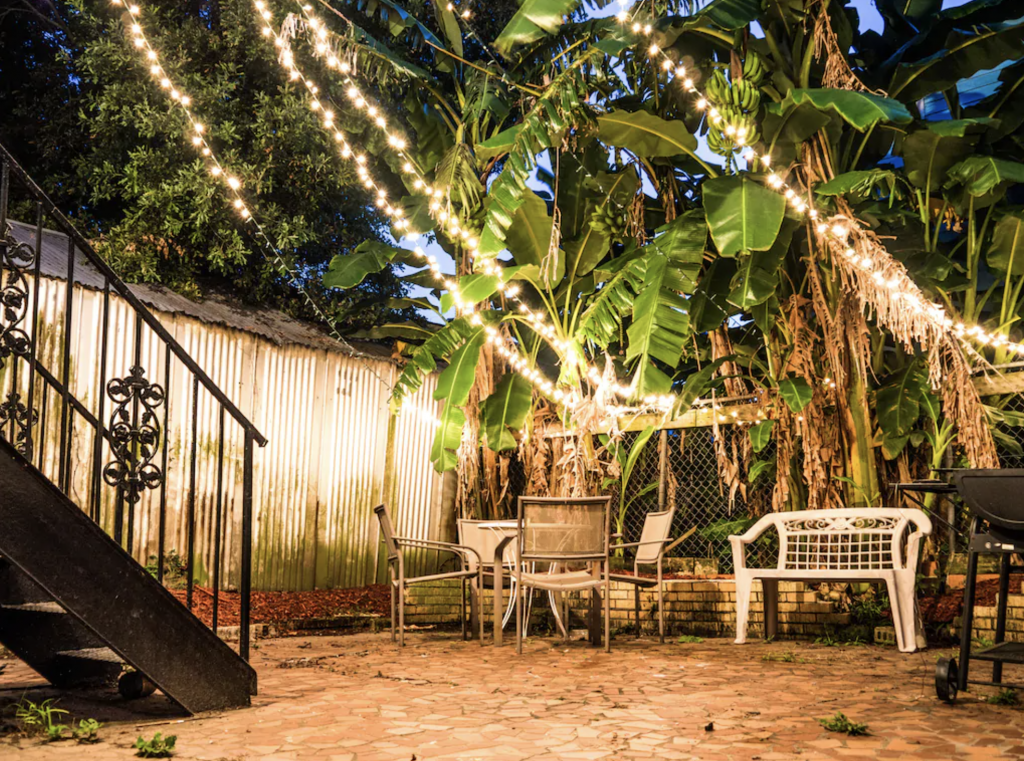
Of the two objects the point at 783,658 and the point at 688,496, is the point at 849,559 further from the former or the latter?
the point at 688,496

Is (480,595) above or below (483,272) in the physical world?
below

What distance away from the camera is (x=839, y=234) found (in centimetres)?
639

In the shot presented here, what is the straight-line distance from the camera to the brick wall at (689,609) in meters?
6.88

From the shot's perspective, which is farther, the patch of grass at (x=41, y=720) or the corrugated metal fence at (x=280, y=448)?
the corrugated metal fence at (x=280, y=448)

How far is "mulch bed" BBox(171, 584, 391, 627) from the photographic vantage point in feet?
23.1

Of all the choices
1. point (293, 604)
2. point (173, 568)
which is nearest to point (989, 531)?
point (293, 604)

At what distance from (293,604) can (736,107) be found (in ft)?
17.1

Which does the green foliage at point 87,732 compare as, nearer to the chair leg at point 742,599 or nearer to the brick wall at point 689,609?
the chair leg at point 742,599

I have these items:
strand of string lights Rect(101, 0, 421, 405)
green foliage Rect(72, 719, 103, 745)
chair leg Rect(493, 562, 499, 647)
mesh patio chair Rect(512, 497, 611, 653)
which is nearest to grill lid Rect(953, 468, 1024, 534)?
mesh patio chair Rect(512, 497, 611, 653)

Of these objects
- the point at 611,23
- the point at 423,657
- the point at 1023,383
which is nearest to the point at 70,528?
the point at 423,657

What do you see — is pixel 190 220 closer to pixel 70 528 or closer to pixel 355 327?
pixel 355 327

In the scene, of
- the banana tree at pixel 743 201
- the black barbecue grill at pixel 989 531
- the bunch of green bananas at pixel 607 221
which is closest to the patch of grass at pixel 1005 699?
the black barbecue grill at pixel 989 531

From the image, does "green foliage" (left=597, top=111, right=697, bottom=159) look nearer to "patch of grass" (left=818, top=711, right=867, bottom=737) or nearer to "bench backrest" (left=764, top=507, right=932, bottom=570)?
"bench backrest" (left=764, top=507, right=932, bottom=570)

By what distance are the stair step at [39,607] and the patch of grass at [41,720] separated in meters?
0.38
